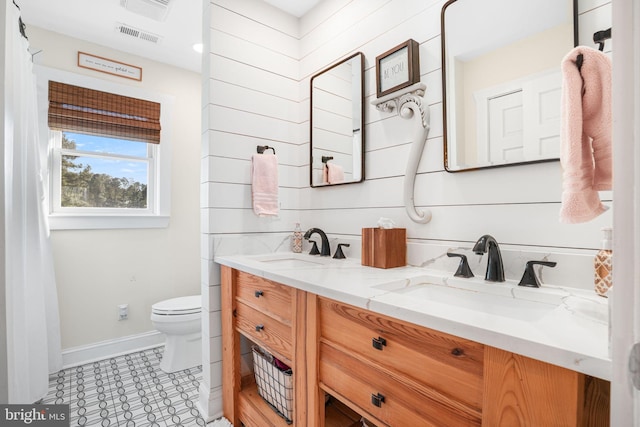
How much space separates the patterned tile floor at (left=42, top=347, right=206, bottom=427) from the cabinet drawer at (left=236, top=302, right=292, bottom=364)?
67 cm

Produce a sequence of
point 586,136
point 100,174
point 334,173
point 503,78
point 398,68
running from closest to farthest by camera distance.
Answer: point 586,136, point 503,78, point 398,68, point 334,173, point 100,174

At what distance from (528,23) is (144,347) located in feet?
10.9

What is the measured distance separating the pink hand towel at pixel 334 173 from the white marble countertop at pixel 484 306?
53cm

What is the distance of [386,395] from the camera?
2.80 ft

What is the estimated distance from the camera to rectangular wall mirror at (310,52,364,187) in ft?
5.53

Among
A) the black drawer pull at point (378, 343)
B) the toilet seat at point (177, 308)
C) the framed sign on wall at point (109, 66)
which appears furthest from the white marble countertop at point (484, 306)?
the framed sign on wall at point (109, 66)

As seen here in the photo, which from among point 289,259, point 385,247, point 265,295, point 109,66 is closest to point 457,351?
point 385,247

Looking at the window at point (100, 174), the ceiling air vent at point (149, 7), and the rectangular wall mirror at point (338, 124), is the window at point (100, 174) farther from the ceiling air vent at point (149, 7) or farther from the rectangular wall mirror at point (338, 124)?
the rectangular wall mirror at point (338, 124)

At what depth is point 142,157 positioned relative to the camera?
2773 mm

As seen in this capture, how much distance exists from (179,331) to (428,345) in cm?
203

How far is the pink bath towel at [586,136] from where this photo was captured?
25.0 inches

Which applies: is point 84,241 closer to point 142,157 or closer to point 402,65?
point 142,157

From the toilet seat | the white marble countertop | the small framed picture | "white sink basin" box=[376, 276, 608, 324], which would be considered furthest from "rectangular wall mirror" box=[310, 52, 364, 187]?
the toilet seat

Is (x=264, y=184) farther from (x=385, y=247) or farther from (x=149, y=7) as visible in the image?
(x=149, y=7)
